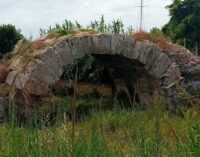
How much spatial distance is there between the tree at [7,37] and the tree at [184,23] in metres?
7.57

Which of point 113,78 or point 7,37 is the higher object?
point 7,37

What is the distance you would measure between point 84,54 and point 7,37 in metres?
4.53

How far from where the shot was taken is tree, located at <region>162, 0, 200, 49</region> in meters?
21.8

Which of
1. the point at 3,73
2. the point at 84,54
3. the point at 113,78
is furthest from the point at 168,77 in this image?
the point at 3,73

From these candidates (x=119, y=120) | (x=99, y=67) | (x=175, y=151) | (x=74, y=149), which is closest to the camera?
(x=74, y=149)

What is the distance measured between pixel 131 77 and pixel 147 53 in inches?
46.4

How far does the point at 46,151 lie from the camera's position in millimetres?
3822

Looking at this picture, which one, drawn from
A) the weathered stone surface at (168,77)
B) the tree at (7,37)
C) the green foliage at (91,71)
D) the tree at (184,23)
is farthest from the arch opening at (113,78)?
the tree at (184,23)

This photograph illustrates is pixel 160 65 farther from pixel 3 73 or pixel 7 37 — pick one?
pixel 7 37

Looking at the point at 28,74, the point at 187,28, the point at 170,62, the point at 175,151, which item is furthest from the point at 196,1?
the point at 175,151

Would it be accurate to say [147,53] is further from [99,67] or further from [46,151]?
[46,151]

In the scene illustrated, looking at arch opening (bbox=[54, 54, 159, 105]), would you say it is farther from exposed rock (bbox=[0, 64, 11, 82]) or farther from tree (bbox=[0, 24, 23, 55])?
tree (bbox=[0, 24, 23, 55])

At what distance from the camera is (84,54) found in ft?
38.2

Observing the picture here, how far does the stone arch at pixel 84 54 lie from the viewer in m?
10.9
